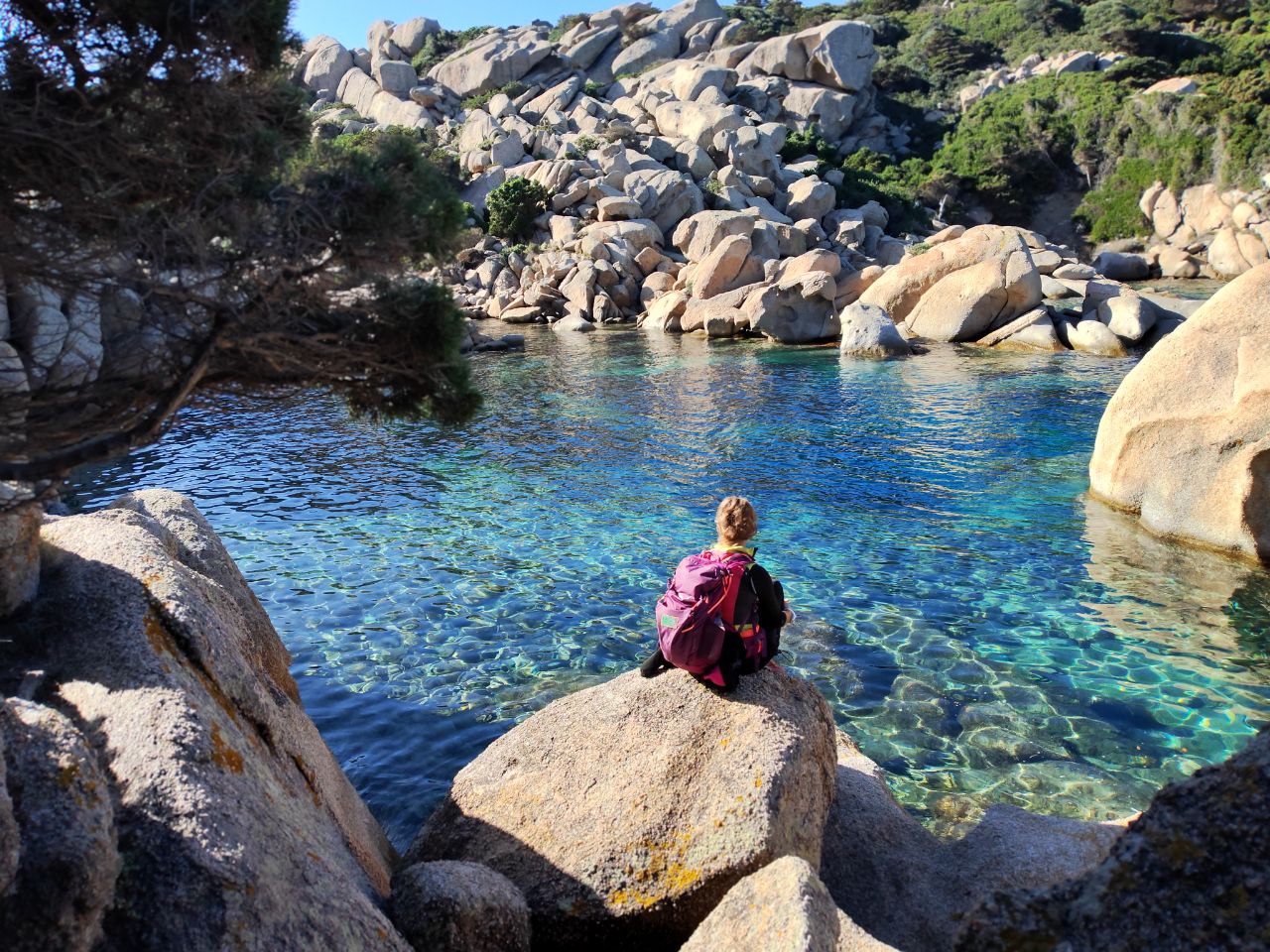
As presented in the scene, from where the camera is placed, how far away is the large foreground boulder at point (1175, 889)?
232cm

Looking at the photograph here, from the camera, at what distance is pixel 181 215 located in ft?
12.8

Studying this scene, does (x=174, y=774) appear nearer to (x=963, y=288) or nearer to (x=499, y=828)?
(x=499, y=828)

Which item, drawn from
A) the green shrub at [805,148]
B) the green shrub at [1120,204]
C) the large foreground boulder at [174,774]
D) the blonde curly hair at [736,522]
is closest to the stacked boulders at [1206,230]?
the green shrub at [1120,204]

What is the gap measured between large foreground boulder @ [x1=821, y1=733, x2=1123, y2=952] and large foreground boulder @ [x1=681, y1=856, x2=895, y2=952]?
1280 mm

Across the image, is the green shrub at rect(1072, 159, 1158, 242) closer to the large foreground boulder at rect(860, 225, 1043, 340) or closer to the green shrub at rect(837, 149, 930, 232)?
the green shrub at rect(837, 149, 930, 232)

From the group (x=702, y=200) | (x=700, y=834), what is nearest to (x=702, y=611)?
(x=700, y=834)

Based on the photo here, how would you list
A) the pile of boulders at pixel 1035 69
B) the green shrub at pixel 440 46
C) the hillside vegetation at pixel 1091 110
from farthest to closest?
the green shrub at pixel 440 46, the pile of boulders at pixel 1035 69, the hillside vegetation at pixel 1091 110

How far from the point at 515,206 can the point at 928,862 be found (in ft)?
182

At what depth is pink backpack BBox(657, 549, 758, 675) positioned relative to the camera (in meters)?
5.91

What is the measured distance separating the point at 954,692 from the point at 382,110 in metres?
85.6

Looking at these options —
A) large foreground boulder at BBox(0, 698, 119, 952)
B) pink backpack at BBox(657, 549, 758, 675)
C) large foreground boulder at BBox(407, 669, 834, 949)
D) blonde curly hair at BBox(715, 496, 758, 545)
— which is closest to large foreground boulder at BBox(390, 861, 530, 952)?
large foreground boulder at BBox(407, 669, 834, 949)

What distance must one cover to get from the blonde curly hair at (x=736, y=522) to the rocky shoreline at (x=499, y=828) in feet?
3.02

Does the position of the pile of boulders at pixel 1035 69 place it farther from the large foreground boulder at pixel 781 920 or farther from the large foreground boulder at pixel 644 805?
the large foreground boulder at pixel 781 920

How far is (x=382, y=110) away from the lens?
274 ft
